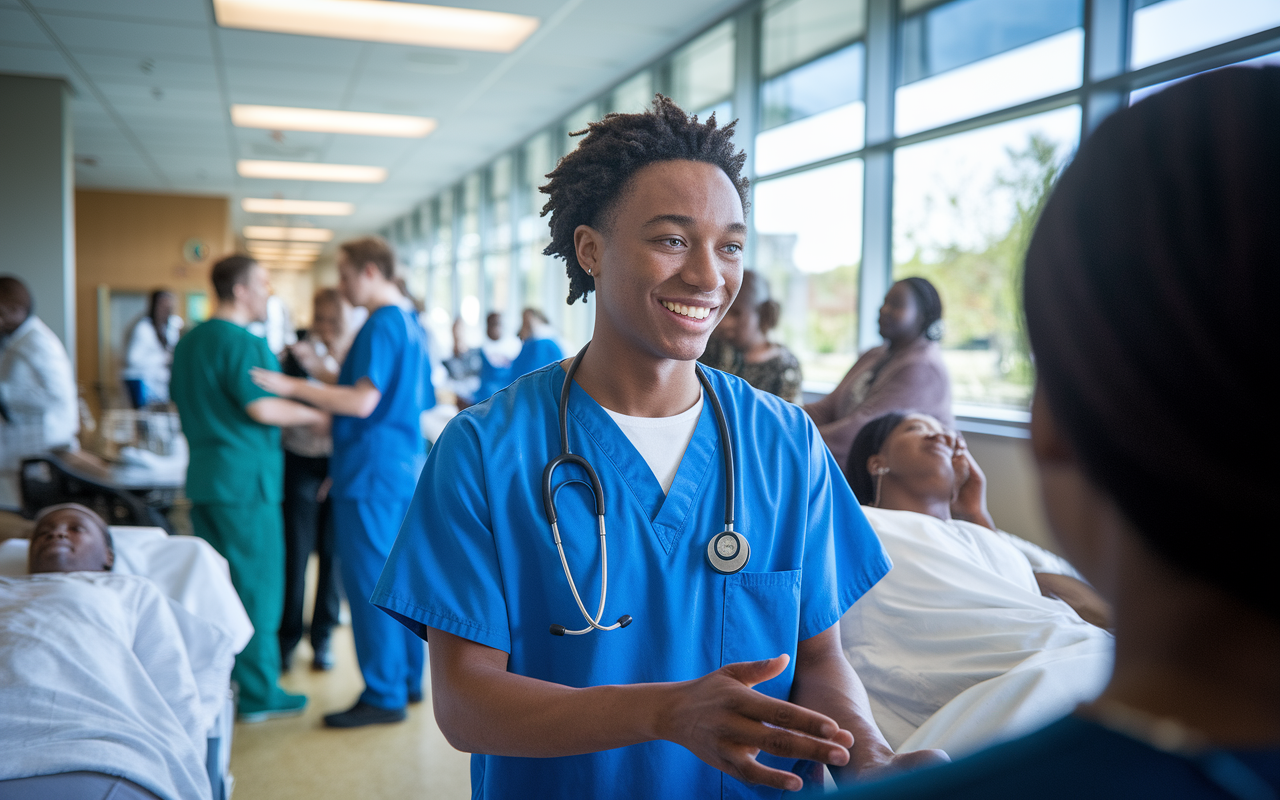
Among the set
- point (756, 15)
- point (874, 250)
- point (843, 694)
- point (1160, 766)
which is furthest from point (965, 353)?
point (1160, 766)

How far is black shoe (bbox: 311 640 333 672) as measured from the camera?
11.0 feet

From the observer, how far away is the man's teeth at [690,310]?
106 cm

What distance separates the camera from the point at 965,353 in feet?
12.7

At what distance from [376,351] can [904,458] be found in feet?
5.55

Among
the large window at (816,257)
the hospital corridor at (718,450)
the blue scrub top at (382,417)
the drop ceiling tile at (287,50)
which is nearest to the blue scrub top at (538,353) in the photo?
the hospital corridor at (718,450)

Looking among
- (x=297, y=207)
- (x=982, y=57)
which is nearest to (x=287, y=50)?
(x=982, y=57)

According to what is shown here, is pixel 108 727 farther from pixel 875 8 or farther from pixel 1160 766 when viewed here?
pixel 875 8

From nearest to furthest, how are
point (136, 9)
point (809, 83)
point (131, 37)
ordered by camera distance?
point (136, 9) < point (809, 83) < point (131, 37)

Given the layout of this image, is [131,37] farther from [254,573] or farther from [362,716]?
[362,716]

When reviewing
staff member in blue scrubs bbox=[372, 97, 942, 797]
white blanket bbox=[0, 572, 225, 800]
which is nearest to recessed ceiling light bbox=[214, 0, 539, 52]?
white blanket bbox=[0, 572, 225, 800]

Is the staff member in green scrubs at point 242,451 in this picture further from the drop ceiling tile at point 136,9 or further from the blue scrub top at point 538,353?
the drop ceiling tile at point 136,9

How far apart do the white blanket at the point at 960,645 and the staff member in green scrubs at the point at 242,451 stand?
1.92 meters

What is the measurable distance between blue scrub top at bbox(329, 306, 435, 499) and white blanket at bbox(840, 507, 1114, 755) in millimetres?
1623

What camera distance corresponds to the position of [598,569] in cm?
98
